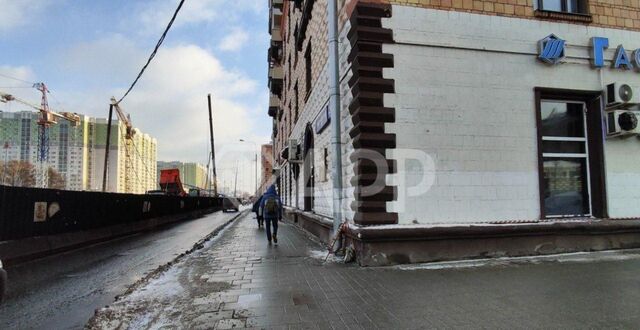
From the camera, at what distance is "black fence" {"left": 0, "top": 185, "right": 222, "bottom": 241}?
8.91 metres

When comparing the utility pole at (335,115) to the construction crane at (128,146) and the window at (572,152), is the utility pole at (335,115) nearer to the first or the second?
the window at (572,152)

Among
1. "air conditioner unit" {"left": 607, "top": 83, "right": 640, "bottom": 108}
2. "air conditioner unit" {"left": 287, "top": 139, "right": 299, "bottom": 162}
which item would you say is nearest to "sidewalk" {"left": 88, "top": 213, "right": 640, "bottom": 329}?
"air conditioner unit" {"left": 607, "top": 83, "right": 640, "bottom": 108}

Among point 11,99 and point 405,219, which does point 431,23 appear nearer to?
point 405,219

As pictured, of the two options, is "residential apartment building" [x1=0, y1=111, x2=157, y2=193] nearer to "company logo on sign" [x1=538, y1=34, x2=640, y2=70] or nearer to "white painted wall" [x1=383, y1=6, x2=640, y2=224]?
"white painted wall" [x1=383, y1=6, x2=640, y2=224]

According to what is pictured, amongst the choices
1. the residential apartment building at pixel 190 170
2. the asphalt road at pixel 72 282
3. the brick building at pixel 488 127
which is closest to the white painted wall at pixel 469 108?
the brick building at pixel 488 127

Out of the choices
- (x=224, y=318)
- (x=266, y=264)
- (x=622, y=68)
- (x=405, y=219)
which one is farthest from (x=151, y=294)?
(x=622, y=68)

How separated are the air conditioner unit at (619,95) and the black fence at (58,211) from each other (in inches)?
487

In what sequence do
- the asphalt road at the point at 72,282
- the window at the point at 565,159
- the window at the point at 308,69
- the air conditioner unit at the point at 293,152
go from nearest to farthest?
1. the asphalt road at the point at 72,282
2. the window at the point at 565,159
3. the window at the point at 308,69
4. the air conditioner unit at the point at 293,152

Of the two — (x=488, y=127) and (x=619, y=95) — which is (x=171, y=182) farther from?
(x=619, y=95)

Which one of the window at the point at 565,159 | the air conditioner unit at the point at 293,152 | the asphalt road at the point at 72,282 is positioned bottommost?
the asphalt road at the point at 72,282

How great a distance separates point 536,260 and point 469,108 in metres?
2.93

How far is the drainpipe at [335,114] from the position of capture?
8.61m

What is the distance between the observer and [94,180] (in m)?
87.6

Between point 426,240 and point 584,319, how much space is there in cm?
321
